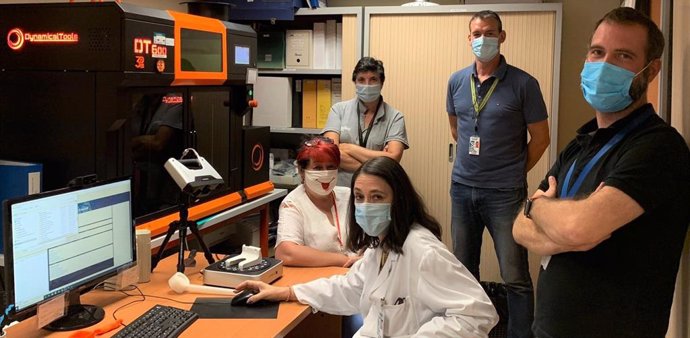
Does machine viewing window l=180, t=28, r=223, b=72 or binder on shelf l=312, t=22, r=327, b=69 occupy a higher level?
binder on shelf l=312, t=22, r=327, b=69

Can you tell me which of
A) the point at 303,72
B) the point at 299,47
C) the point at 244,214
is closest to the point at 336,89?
the point at 303,72

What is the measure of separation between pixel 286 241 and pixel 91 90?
0.93 metres

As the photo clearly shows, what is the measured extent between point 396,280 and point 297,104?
2587mm

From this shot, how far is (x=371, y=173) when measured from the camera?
1.98 meters

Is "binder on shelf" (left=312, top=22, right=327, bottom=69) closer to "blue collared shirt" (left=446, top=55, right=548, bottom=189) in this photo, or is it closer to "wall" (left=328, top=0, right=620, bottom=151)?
"blue collared shirt" (left=446, top=55, right=548, bottom=189)

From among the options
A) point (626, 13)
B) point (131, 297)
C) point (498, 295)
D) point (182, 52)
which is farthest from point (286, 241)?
point (498, 295)

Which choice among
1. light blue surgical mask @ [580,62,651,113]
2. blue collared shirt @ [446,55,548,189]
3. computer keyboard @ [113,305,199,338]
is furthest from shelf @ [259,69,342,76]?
light blue surgical mask @ [580,62,651,113]

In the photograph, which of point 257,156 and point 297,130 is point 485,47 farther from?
point 297,130

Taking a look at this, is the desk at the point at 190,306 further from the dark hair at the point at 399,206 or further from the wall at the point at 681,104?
the wall at the point at 681,104

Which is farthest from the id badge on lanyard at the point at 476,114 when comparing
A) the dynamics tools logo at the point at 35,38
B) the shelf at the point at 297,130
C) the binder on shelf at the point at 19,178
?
the binder on shelf at the point at 19,178

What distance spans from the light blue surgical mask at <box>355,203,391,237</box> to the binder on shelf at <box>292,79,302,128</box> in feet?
7.92

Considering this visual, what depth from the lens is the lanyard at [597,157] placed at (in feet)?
5.22

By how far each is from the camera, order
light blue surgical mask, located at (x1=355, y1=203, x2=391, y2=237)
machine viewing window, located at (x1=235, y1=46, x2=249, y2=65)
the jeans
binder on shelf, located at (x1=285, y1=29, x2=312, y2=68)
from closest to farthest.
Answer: light blue surgical mask, located at (x1=355, y1=203, x2=391, y2=237) → the jeans → machine viewing window, located at (x1=235, y1=46, x2=249, y2=65) → binder on shelf, located at (x1=285, y1=29, x2=312, y2=68)

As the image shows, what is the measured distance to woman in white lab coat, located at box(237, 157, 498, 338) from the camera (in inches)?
68.7
